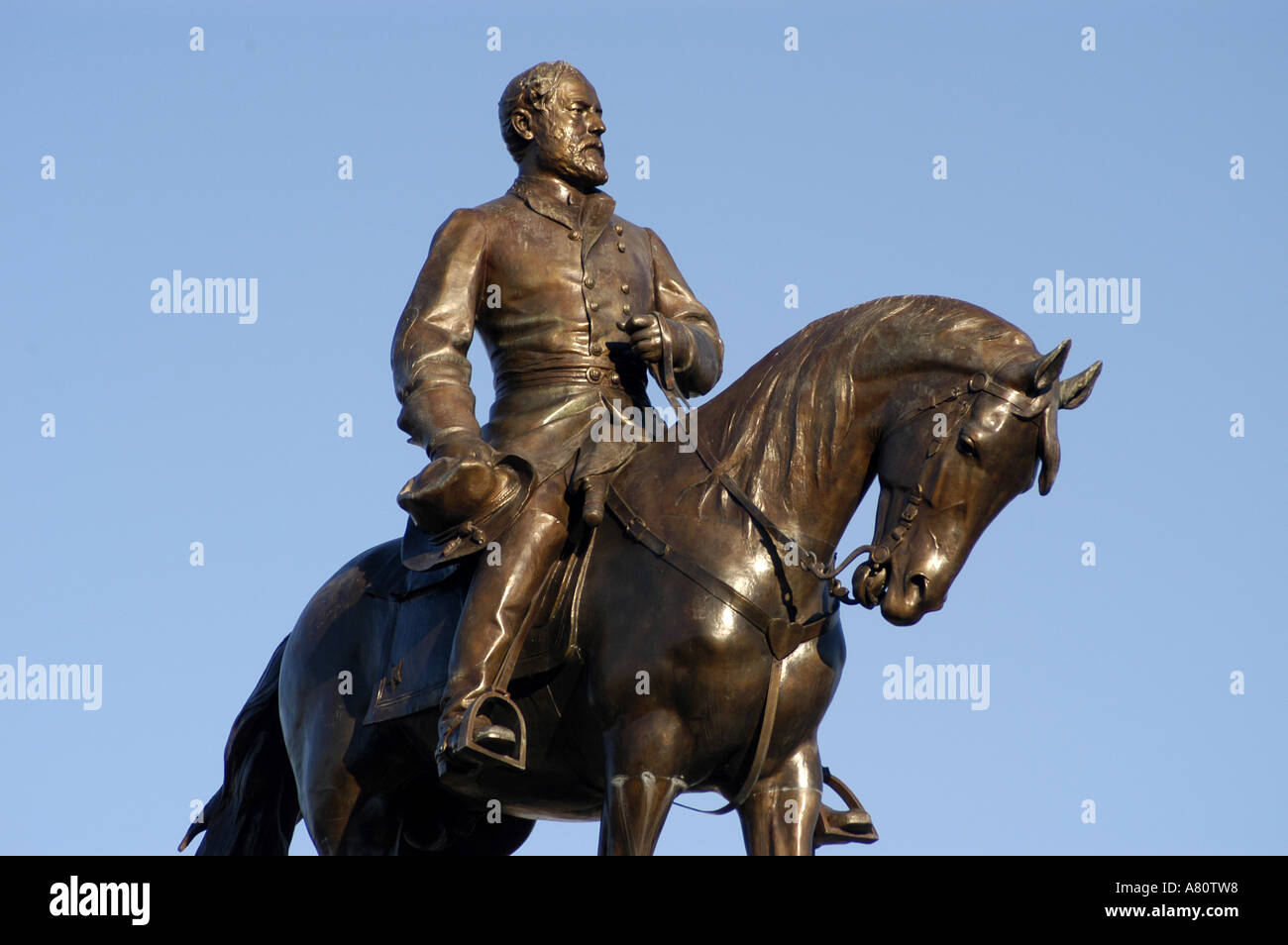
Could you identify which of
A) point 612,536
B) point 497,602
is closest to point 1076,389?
point 612,536

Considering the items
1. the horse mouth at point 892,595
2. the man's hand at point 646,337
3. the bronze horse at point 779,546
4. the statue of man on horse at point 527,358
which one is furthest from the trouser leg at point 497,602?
the horse mouth at point 892,595

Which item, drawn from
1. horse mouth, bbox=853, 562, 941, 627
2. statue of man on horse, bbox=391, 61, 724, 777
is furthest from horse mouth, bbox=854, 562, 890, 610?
statue of man on horse, bbox=391, 61, 724, 777

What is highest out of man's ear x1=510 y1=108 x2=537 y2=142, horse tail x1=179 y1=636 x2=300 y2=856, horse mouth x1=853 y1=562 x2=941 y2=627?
man's ear x1=510 y1=108 x2=537 y2=142

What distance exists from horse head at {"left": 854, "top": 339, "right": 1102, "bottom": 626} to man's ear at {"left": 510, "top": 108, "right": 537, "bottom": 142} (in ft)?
11.8

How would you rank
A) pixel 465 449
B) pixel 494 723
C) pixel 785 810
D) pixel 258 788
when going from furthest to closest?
pixel 258 788
pixel 465 449
pixel 785 810
pixel 494 723

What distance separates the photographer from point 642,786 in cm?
1398

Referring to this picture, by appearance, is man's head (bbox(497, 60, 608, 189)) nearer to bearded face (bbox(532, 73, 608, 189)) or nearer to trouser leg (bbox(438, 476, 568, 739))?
bearded face (bbox(532, 73, 608, 189))

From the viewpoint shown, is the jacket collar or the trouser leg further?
the jacket collar

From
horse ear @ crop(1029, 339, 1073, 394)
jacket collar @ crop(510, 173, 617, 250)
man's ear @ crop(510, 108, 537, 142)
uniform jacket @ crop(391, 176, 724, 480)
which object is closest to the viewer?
horse ear @ crop(1029, 339, 1073, 394)

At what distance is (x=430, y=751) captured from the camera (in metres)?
15.5

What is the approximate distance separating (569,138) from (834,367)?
2.74 meters

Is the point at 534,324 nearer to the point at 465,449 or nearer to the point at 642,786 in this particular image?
the point at 465,449

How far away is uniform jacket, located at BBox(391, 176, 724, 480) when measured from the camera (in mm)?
15312
